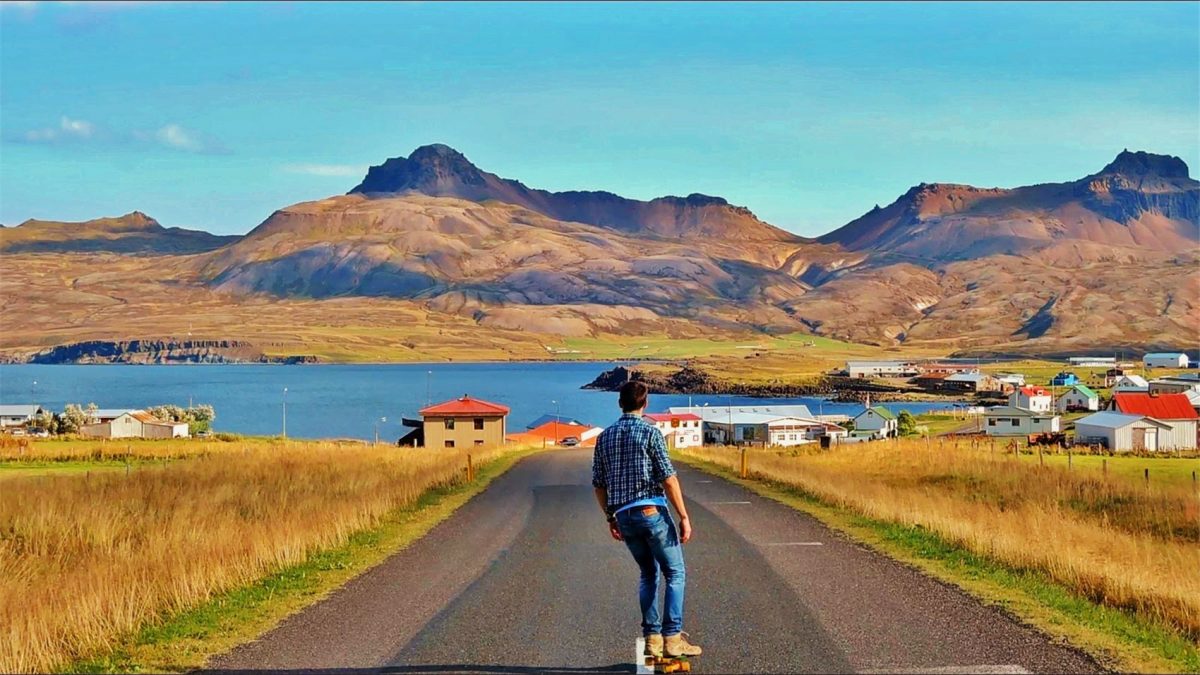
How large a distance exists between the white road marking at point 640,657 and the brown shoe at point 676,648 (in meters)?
0.19

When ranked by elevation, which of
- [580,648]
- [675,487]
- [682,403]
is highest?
[675,487]

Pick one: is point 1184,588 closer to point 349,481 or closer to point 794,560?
point 794,560

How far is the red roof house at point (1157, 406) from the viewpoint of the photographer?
80938mm

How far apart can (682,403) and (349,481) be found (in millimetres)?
149946

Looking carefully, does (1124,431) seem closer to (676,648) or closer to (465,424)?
(465,424)

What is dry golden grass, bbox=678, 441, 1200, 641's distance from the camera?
12367 millimetres

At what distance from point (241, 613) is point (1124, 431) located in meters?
73.3

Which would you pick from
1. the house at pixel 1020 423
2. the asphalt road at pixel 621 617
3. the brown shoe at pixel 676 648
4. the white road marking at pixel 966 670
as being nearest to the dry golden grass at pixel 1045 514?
the asphalt road at pixel 621 617

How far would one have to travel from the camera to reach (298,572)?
13789 mm

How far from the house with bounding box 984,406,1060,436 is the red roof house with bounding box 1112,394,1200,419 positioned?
6428mm

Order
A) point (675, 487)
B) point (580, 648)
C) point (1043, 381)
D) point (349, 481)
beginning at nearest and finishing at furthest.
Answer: point (675, 487) → point (580, 648) → point (349, 481) → point (1043, 381)

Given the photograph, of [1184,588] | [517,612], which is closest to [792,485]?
[1184,588]

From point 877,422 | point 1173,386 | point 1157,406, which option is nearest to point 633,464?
point 1157,406

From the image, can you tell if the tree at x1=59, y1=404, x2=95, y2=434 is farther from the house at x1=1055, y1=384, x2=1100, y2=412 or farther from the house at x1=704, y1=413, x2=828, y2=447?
the house at x1=1055, y1=384, x2=1100, y2=412
